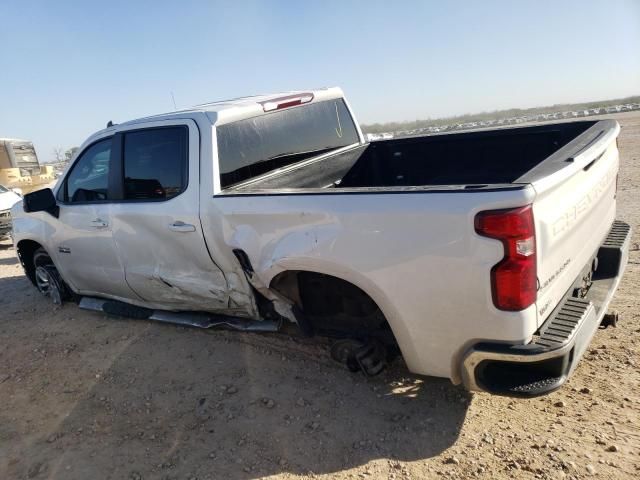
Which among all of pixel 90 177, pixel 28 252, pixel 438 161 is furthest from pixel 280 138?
pixel 28 252

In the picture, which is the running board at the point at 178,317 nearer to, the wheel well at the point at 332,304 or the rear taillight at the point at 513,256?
the wheel well at the point at 332,304

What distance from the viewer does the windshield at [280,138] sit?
3.63m

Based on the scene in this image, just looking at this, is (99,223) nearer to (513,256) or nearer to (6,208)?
(513,256)

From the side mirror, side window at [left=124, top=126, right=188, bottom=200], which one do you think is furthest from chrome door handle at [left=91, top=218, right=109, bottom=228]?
the side mirror

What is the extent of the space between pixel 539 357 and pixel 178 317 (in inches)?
117

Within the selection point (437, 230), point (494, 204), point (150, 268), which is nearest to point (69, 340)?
point (150, 268)

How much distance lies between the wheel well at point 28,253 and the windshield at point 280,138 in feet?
10.5

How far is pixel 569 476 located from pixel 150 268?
3.21 metres

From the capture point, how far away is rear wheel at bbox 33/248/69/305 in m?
5.46

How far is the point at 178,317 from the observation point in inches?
168

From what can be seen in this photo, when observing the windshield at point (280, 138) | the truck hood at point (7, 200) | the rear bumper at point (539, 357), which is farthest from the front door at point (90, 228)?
the truck hood at point (7, 200)

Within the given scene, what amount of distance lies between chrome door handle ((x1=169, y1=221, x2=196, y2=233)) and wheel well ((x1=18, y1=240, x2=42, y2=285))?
2.77 meters

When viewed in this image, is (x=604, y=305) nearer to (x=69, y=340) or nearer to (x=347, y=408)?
(x=347, y=408)

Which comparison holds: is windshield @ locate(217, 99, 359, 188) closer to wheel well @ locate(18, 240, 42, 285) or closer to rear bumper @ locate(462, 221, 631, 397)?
rear bumper @ locate(462, 221, 631, 397)
